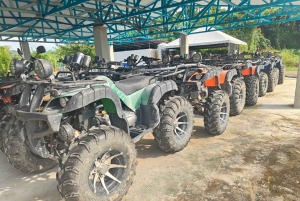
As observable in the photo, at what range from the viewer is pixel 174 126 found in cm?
334

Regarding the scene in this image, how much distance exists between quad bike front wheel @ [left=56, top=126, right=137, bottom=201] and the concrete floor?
351mm

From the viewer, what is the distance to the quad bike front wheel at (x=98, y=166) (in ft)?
6.26

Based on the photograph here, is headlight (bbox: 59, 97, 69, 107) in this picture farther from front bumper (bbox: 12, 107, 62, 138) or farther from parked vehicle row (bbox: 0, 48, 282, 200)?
front bumper (bbox: 12, 107, 62, 138)

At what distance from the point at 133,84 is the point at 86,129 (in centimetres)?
84

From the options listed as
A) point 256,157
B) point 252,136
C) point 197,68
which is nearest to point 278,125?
point 252,136

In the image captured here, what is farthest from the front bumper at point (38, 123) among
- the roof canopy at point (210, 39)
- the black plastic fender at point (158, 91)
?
the roof canopy at point (210, 39)

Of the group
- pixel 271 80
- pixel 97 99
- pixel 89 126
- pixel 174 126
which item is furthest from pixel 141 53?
pixel 97 99

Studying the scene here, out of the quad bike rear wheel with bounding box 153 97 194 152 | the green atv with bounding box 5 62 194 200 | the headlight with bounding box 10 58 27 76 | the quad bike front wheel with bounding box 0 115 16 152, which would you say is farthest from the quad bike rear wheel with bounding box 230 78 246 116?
the quad bike front wheel with bounding box 0 115 16 152

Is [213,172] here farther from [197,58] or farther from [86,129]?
[197,58]

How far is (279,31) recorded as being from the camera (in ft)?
105

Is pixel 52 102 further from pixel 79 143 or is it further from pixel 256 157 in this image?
pixel 256 157

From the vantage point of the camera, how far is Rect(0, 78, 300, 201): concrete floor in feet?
8.38

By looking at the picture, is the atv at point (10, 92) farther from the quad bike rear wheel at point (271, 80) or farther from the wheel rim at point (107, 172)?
the quad bike rear wheel at point (271, 80)

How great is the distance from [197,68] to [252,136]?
161 centimetres
